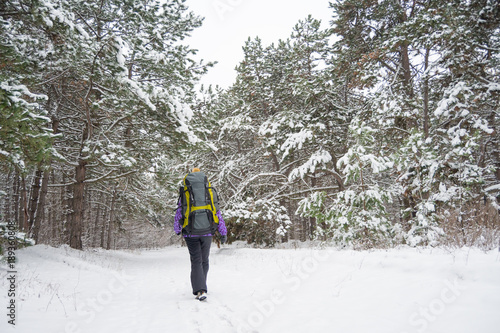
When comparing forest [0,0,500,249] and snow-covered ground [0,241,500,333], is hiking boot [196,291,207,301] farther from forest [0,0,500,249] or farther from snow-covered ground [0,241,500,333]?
forest [0,0,500,249]

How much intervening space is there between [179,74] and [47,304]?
795 centimetres

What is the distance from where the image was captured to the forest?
21.0 ft

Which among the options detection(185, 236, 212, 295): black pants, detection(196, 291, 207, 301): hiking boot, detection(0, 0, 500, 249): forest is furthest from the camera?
detection(0, 0, 500, 249): forest

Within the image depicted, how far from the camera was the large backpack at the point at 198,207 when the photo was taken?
15.5ft

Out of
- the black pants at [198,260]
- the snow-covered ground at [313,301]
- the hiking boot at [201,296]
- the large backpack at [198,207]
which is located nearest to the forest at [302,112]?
the snow-covered ground at [313,301]

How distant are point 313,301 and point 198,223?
7.43 ft

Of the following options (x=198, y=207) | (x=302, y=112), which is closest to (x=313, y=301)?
(x=198, y=207)

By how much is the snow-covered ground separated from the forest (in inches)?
62.5

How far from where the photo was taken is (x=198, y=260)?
15.5 ft

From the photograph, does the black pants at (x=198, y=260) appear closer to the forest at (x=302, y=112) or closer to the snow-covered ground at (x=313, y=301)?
the snow-covered ground at (x=313, y=301)

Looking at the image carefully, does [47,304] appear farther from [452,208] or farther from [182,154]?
[452,208]

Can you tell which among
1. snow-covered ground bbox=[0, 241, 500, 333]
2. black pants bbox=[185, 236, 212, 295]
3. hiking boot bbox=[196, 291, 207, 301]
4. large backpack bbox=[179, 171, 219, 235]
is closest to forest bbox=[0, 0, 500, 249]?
snow-covered ground bbox=[0, 241, 500, 333]

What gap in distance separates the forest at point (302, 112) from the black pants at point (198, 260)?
3526 mm

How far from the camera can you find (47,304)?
4035 mm
